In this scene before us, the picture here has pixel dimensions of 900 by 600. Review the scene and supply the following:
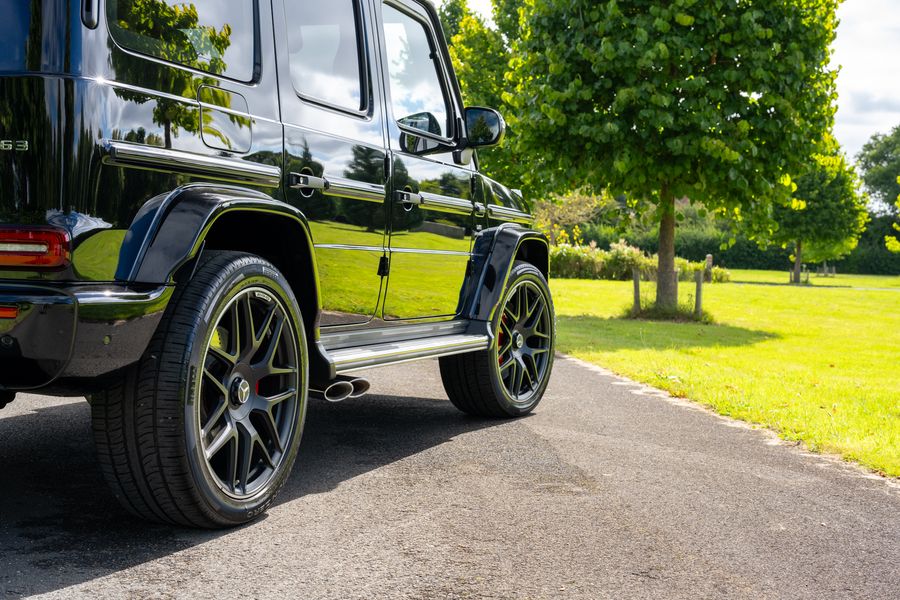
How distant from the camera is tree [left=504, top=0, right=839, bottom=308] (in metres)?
14.3

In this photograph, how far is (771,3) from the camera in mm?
14344

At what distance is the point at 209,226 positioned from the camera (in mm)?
3125

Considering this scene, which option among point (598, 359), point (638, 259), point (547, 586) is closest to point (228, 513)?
point (547, 586)

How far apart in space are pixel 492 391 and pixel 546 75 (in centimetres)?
1080

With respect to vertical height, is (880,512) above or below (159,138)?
below

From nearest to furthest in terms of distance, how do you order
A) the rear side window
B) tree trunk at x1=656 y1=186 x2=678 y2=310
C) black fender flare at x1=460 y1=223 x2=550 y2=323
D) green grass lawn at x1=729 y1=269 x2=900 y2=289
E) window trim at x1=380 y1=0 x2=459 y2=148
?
the rear side window < window trim at x1=380 y1=0 x2=459 y2=148 < black fender flare at x1=460 y1=223 x2=550 y2=323 < tree trunk at x1=656 y1=186 x2=678 y2=310 < green grass lawn at x1=729 y1=269 x2=900 y2=289

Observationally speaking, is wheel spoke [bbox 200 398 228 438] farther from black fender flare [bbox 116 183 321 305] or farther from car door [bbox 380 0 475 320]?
car door [bbox 380 0 475 320]

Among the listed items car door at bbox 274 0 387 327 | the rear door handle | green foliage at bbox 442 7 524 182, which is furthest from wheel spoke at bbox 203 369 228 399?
green foliage at bbox 442 7 524 182

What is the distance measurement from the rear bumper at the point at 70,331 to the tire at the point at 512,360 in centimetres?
284

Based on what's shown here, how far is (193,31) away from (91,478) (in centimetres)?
189

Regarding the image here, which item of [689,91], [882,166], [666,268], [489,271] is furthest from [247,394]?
[882,166]

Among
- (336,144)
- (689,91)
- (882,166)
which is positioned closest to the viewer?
(336,144)

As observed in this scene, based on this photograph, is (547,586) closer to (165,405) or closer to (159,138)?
(165,405)

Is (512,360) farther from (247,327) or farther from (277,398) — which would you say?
(247,327)
